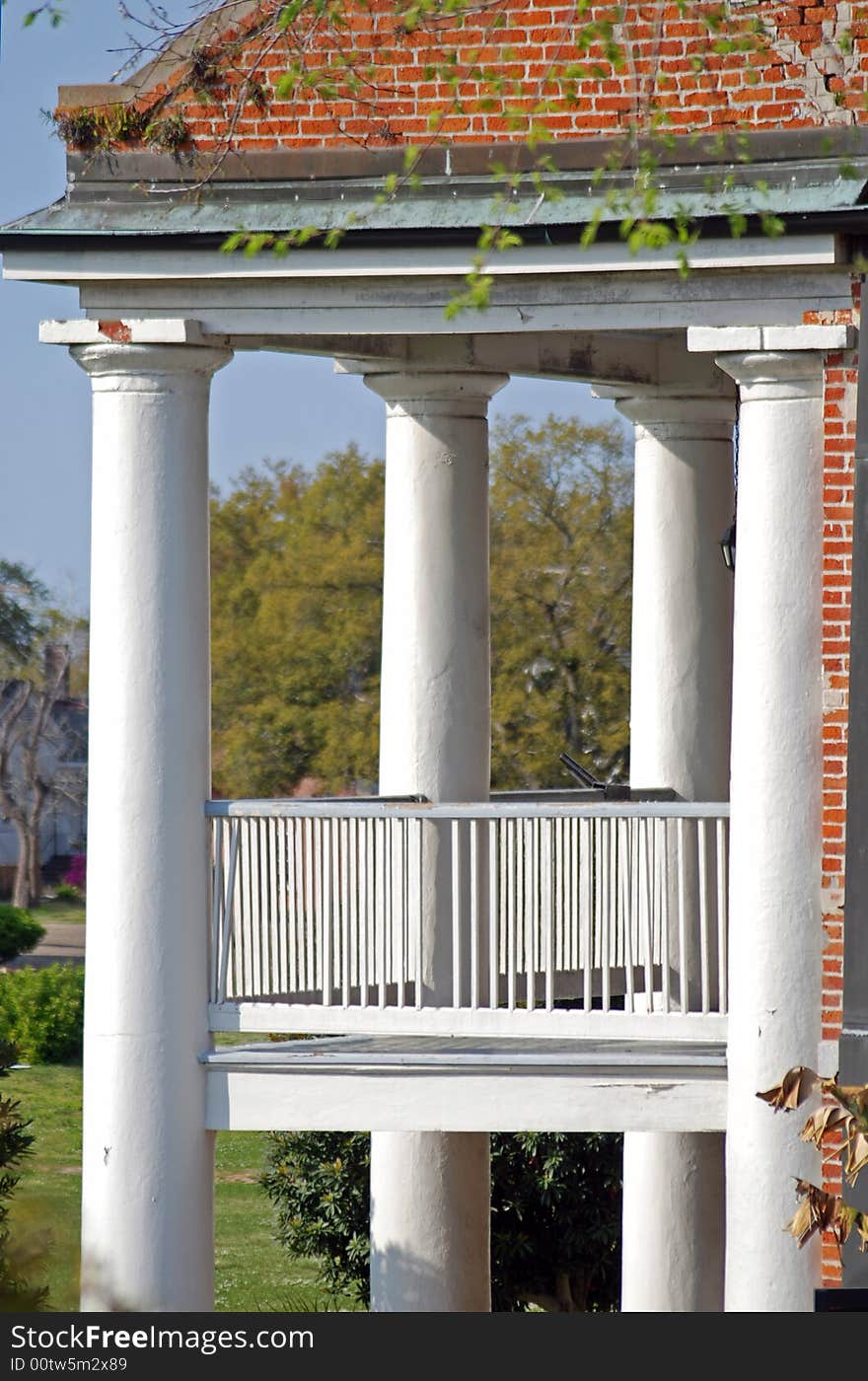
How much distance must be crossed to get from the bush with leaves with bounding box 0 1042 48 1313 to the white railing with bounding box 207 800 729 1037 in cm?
162

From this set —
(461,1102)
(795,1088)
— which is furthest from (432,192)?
(795,1088)

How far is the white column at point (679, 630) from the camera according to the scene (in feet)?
60.3

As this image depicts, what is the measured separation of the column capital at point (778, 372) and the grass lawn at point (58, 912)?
60.2 m

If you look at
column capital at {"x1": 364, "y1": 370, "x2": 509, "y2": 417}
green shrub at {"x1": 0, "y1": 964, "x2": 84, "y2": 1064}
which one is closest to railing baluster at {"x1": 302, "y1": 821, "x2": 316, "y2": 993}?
column capital at {"x1": 364, "y1": 370, "x2": 509, "y2": 417}

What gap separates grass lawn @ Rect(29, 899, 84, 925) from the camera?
73.5 meters

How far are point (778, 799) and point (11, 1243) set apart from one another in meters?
4.88

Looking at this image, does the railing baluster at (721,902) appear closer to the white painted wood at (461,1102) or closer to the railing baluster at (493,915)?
the white painted wood at (461,1102)

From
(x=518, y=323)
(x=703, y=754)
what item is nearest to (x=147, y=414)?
(x=518, y=323)

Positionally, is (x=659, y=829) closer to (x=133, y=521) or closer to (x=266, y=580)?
(x=133, y=521)

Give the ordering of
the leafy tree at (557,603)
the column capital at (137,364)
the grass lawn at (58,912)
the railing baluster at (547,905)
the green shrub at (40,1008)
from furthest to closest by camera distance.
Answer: the grass lawn at (58,912) → the leafy tree at (557,603) → the green shrub at (40,1008) → the railing baluster at (547,905) → the column capital at (137,364)

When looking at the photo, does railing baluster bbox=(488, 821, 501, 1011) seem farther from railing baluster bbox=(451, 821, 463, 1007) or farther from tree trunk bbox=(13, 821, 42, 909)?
tree trunk bbox=(13, 821, 42, 909)

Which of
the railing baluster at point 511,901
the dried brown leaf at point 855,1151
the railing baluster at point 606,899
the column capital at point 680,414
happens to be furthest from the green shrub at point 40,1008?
the dried brown leaf at point 855,1151

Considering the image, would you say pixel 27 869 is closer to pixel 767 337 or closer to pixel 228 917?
pixel 228 917

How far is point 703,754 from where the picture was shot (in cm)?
1881
